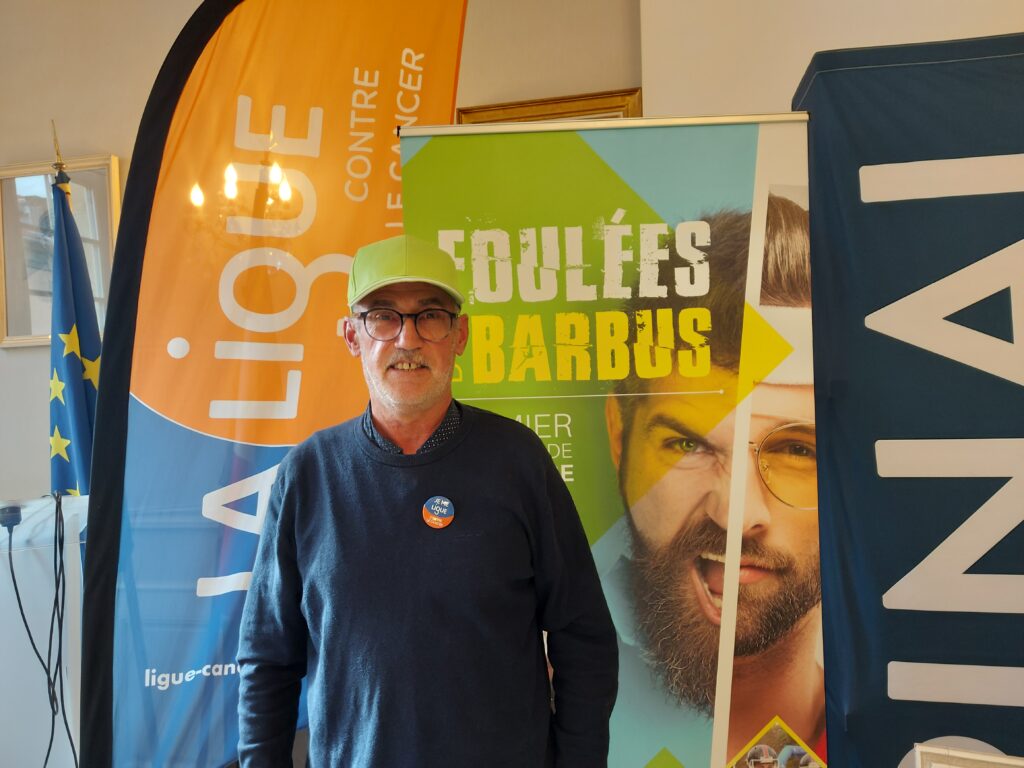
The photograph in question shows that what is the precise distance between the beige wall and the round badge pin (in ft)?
8.33

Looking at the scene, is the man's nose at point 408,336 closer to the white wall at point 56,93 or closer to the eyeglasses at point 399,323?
the eyeglasses at point 399,323

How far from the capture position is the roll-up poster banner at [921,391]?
6.39 feet

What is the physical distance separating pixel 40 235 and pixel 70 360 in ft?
3.24

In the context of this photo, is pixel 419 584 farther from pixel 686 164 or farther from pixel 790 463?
pixel 686 164

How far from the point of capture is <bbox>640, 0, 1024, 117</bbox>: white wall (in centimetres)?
262

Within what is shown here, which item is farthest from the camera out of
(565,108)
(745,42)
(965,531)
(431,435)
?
(565,108)

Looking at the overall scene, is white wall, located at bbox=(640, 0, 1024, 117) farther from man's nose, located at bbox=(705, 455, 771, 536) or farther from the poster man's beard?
the poster man's beard

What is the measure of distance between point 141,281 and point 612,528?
1.37m

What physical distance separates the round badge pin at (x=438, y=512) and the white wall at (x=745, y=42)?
201 cm

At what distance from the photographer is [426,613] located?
1.07 metres

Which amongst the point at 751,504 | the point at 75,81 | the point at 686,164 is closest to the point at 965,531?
the point at 751,504

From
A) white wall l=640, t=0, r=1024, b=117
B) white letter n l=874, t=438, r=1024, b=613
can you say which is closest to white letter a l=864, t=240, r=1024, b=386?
white letter n l=874, t=438, r=1024, b=613

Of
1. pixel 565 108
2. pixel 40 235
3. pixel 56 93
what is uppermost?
pixel 56 93

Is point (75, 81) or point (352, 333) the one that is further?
point (75, 81)
